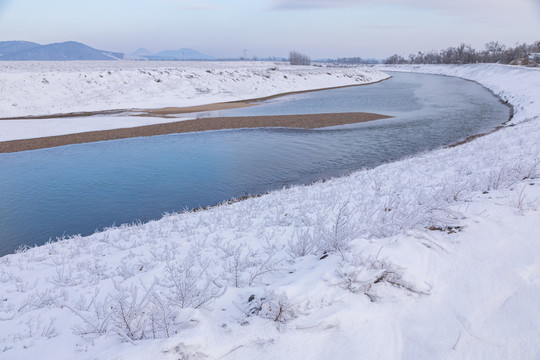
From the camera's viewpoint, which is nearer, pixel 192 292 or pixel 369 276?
pixel 369 276

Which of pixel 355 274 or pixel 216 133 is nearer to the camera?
pixel 355 274

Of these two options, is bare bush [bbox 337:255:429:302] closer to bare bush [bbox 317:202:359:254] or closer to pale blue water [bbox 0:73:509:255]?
bare bush [bbox 317:202:359:254]

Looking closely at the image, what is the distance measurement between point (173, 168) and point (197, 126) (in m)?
→ 9.88

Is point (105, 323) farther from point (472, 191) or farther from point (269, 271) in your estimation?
point (472, 191)

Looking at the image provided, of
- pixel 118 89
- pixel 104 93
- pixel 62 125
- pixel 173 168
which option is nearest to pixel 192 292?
pixel 173 168

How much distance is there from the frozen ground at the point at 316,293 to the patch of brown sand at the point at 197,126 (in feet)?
52.9

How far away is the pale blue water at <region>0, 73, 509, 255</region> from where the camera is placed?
1052 cm

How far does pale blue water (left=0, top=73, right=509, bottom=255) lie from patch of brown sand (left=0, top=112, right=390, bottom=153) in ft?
3.63

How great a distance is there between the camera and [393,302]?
10.8 feet

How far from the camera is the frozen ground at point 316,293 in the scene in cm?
286

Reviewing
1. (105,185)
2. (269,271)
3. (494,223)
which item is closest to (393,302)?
(269,271)

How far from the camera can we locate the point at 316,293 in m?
3.29

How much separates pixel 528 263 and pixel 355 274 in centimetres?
211

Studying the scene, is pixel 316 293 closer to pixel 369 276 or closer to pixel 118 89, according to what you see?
pixel 369 276
